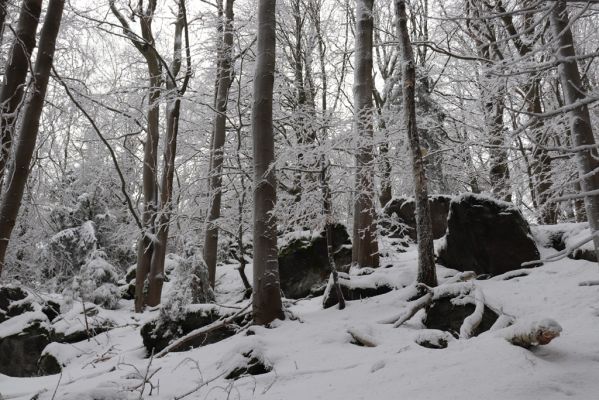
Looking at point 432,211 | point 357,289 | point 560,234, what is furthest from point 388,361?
point 432,211

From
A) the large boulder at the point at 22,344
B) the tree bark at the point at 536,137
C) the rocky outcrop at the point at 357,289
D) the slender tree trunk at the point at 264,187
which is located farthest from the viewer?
the large boulder at the point at 22,344

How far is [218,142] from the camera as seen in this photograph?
9.53m

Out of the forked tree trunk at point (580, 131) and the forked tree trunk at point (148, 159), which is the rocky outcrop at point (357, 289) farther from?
the forked tree trunk at point (148, 159)

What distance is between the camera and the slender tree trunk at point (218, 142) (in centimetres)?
906

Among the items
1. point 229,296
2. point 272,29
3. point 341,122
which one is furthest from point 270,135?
point 229,296

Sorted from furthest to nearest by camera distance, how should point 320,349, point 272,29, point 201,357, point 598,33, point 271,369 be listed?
point 598,33 < point 272,29 < point 201,357 < point 320,349 < point 271,369

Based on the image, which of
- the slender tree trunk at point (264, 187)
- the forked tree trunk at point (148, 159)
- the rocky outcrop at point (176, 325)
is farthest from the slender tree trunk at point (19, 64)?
the forked tree trunk at point (148, 159)

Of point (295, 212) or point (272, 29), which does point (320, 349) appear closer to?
point (295, 212)

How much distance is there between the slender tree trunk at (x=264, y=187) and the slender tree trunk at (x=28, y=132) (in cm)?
279

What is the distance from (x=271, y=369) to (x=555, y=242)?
5151mm

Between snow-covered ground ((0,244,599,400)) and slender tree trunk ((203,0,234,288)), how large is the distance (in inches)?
108

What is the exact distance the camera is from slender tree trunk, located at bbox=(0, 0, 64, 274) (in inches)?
129

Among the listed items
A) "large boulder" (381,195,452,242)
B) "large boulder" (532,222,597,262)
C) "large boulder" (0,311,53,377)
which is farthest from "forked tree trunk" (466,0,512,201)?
"large boulder" (0,311,53,377)

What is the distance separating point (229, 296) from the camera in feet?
34.6
